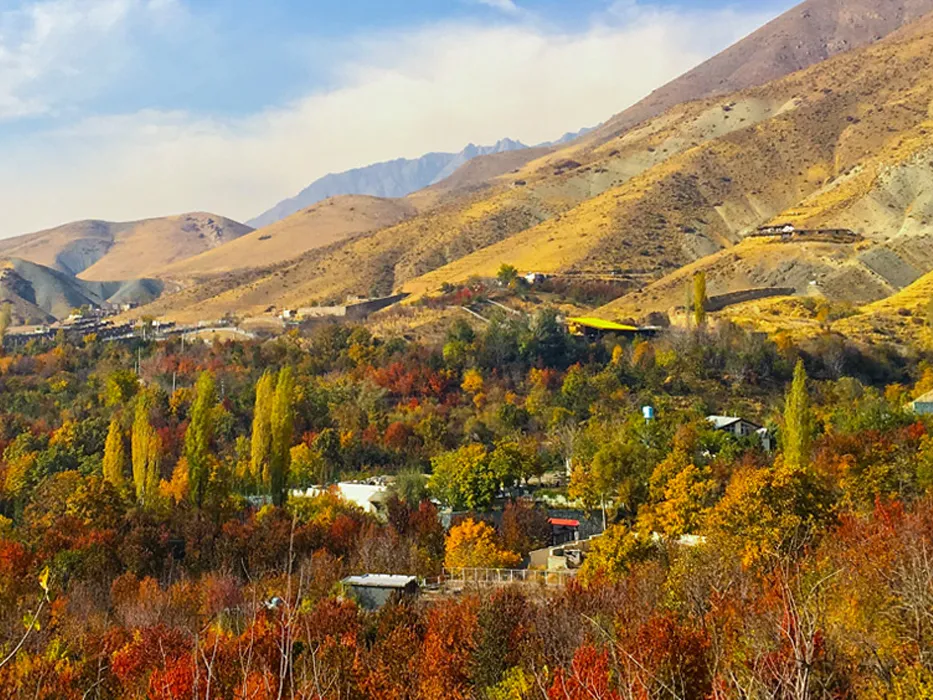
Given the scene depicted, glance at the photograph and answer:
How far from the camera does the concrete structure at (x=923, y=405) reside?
43.7 m

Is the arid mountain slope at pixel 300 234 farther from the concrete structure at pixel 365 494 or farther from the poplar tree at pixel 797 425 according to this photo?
the poplar tree at pixel 797 425

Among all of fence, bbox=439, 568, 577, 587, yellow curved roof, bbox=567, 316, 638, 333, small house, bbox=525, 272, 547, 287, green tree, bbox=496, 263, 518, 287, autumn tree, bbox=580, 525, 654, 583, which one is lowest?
fence, bbox=439, 568, 577, 587

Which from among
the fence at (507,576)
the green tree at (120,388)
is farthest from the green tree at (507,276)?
the fence at (507,576)

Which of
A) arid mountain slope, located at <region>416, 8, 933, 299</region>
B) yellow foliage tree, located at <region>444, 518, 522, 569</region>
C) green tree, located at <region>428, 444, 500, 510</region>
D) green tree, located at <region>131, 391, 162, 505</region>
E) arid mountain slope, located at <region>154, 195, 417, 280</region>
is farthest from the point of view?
arid mountain slope, located at <region>154, 195, 417, 280</region>

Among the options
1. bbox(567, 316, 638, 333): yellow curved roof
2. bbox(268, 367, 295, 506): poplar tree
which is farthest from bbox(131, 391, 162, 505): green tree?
bbox(567, 316, 638, 333): yellow curved roof

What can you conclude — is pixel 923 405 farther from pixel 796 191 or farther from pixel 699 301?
pixel 796 191

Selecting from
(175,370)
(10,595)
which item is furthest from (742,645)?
(175,370)

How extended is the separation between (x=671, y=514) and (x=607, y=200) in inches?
2749

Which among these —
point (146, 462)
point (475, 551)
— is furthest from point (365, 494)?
point (475, 551)

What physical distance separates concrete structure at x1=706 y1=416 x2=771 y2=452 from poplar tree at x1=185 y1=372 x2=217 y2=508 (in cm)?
1978

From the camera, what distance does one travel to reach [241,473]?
4134 centimetres

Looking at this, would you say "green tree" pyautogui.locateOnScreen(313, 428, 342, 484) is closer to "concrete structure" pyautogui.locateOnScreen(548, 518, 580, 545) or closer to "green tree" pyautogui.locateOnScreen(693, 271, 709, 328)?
"concrete structure" pyautogui.locateOnScreen(548, 518, 580, 545)

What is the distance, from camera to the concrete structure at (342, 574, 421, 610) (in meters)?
24.1

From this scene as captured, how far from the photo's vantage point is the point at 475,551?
98.7 ft
